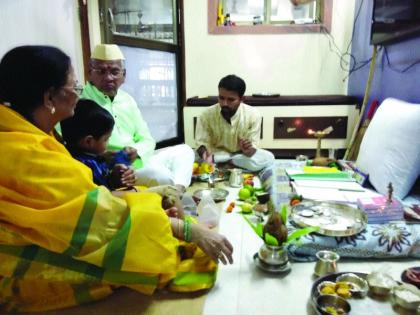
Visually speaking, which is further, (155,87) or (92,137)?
(155,87)

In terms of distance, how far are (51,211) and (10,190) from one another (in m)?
0.12

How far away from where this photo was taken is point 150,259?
991 millimetres

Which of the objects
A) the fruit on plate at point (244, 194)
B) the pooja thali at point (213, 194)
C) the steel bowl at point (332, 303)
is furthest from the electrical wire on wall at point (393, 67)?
the steel bowl at point (332, 303)

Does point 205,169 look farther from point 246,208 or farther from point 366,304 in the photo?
point 366,304

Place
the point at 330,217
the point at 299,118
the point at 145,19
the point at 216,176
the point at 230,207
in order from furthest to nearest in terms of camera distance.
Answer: the point at 299,118 → the point at 145,19 → the point at 216,176 → the point at 230,207 → the point at 330,217

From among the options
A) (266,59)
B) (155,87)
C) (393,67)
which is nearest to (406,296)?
(393,67)

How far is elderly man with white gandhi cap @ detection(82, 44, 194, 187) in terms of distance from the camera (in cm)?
196

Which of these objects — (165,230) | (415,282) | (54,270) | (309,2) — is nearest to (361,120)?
(309,2)

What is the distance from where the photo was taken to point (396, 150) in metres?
1.71

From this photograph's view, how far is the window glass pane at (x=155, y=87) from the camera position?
2832 millimetres

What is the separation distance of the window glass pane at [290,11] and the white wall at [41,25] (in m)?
1.84

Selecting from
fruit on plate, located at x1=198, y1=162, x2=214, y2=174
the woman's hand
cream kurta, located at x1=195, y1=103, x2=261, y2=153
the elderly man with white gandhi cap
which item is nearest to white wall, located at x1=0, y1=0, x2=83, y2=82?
the elderly man with white gandhi cap

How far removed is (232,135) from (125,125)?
0.84 m

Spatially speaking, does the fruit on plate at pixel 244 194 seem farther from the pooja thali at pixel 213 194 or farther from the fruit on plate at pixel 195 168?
the fruit on plate at pixel 195 168
